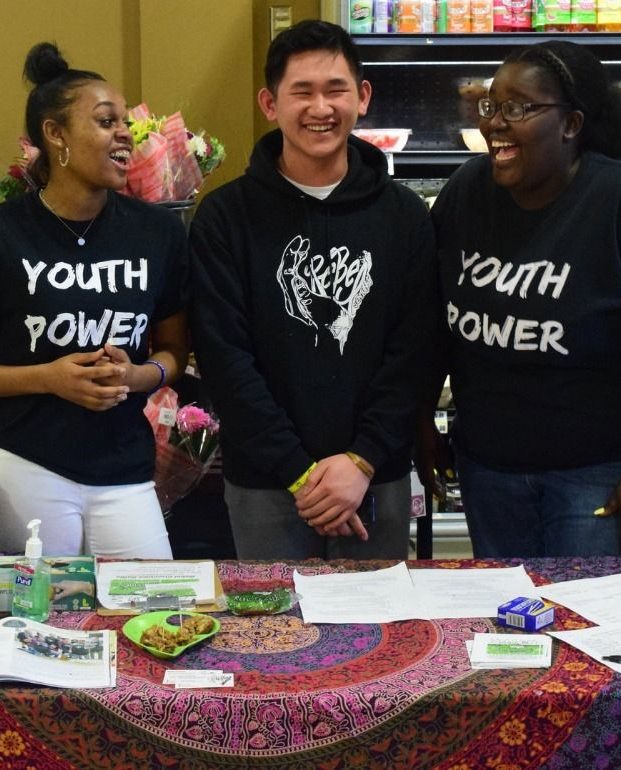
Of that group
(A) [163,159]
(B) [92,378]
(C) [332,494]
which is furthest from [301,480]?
(A) [163,159]

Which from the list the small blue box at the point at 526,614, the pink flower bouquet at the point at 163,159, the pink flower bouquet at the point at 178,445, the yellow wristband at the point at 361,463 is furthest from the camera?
the pink flower bouquet at the point at 178,445

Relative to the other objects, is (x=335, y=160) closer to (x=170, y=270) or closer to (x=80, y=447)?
(x=170, y=270)

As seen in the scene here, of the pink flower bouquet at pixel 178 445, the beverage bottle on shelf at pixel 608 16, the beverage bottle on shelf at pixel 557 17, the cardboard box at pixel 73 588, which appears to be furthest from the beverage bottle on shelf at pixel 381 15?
the cardboard box at pixel 73 588

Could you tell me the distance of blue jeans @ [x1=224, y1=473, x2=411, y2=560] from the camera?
2404mm

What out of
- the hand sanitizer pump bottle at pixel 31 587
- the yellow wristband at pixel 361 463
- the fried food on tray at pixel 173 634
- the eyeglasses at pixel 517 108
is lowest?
the fried food on tray at pixel 173 634

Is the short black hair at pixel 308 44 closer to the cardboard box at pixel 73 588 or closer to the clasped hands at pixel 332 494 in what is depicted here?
the clasped hands at pixel 332 494

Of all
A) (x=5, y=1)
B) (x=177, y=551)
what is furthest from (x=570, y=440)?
(x=5, y=1)

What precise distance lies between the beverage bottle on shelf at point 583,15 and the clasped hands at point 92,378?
246 cm

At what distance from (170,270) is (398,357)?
0.51 m

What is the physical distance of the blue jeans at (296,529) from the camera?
2404 millimetres

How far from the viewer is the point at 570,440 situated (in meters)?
2.30

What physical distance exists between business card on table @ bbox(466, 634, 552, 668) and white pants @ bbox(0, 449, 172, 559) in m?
0.80

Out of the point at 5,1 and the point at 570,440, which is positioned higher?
the point at 5,1

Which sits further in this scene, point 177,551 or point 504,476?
point 177,551
